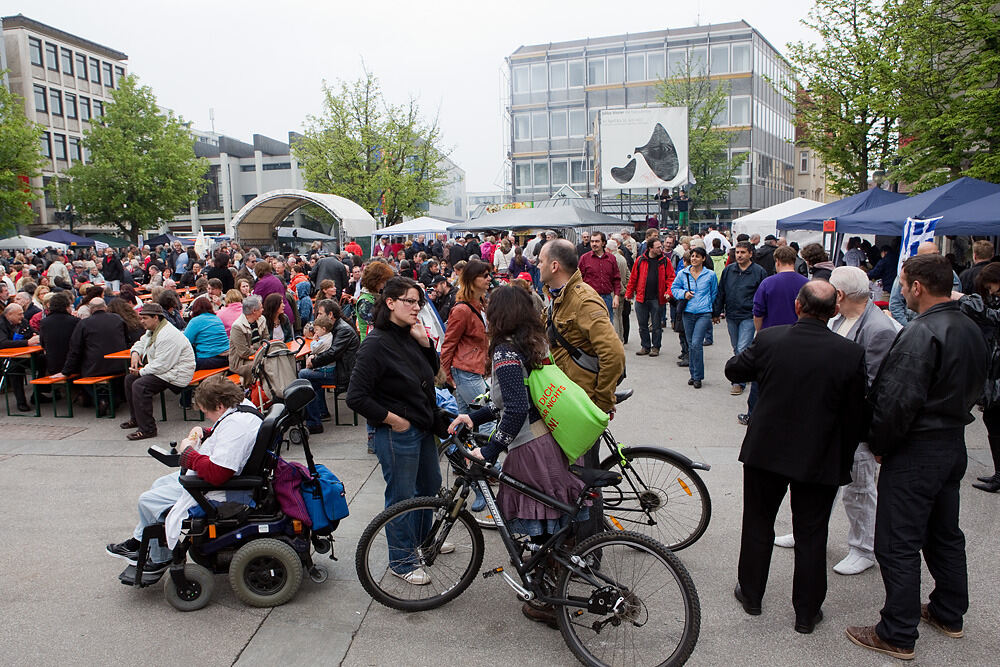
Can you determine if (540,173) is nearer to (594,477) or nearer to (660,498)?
Answer: (660,498)

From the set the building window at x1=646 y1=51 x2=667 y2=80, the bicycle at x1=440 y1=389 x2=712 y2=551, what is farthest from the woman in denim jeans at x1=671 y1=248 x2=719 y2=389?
the building window at x1=646 y1=51 x2=667 y2=80

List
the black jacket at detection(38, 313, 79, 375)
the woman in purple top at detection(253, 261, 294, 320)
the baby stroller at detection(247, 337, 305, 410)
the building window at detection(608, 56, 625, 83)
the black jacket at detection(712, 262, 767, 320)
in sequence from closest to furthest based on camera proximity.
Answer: the baby stroller at detection(247, 337, 305, 410) → the black jacket at detection(38, 313, 79, 375) → the black jacket at detection(712, 262, 767, 320) → the woman in purple top at detection(253, 261, 294, 320) → the building window at detection(608, 56, 625, 83)

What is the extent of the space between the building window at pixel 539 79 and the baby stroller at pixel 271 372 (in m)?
51.7

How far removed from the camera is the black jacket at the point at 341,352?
7164mm

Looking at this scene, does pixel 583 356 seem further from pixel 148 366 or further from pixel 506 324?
pixel 148 366

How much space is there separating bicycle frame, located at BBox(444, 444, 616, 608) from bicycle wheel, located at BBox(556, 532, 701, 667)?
0.10 feet

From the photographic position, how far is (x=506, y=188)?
56062mm

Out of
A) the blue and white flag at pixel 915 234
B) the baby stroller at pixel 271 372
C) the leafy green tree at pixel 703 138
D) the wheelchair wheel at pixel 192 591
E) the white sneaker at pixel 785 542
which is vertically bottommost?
the white sneaker at pixel 785 542

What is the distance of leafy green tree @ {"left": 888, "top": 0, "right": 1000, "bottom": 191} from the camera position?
38.3 ft

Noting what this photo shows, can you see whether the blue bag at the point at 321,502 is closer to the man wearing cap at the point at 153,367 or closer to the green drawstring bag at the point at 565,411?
the green drawstring bag at the point at 565,411

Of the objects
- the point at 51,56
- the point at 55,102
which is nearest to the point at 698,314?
the point at 55,102

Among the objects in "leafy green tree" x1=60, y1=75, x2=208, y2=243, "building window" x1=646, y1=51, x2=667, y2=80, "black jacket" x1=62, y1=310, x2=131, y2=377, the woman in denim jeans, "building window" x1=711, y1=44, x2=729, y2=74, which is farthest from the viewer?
"building window" x1=646, y1=51, x2=667, y2=80

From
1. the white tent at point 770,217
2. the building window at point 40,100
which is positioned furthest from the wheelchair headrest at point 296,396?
the building window at point 40,100

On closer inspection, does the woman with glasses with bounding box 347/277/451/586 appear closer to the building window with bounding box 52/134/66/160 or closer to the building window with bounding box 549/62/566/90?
the building window with bounding box 549/62/566/90
